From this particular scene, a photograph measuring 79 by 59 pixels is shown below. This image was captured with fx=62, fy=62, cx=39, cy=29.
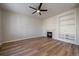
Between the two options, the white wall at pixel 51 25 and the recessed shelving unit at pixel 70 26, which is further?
the white wall at pixel 51 25

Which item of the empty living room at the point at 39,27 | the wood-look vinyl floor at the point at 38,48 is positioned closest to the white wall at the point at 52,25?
the empty living room at the point at 39,27

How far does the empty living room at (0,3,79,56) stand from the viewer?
1.37 metres

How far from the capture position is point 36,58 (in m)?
1.21

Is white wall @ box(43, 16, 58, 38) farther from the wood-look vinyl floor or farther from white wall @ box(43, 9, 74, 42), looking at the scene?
the wood-look vinyl floor

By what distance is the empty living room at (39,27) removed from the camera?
1368mm

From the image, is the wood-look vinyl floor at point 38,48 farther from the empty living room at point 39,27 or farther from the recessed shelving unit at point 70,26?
the recessed shelving unit at point 70,26

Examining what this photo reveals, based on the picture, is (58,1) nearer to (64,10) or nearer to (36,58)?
(64,10)

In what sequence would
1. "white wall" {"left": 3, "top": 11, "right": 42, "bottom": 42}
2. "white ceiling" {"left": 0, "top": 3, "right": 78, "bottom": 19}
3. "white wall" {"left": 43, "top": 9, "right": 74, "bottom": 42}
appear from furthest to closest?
"white wall" {"left": 43, "top": 9, "right": 74, "bottom": 42}, "white wall" {"left": 3, "top": 11, "right": 42, "bottom": 42}, "white ceiling" {"left": 0, "top": 3, "right": 78, "bottom": 19}

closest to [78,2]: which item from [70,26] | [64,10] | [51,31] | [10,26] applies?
[64,10]

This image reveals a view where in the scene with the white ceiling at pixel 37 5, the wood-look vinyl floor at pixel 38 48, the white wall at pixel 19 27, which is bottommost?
the wood-look vinyl floor at pixel 38 48

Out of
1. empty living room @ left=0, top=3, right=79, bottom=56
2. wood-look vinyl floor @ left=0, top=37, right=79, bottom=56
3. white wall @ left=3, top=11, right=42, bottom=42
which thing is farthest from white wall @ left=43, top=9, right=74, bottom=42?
wood-look vinyl floor @ left=0, top=37, right=79, bottom=56

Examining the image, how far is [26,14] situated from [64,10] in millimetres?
956

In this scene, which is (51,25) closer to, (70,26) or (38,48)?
(70,26)

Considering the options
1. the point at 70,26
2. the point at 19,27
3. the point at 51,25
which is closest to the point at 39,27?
the point at 51,25
